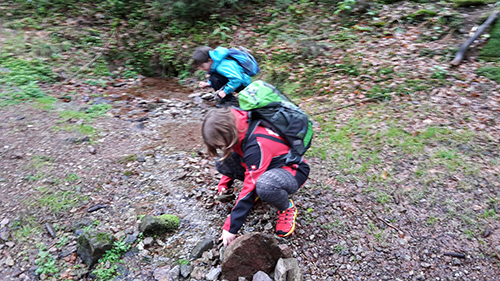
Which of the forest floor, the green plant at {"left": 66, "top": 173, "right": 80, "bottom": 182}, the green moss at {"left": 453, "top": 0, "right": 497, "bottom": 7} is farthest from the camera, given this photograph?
the green moss at {"left": 453, "top": 0, "right": 497, "bottom": 7}

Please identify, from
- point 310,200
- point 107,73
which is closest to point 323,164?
point 310,200

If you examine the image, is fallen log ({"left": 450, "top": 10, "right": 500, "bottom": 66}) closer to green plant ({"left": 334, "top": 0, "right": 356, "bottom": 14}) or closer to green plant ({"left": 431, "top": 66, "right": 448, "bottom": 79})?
green plant ({"left": 431, "top": 66, "right": 448, "bottom": 79})

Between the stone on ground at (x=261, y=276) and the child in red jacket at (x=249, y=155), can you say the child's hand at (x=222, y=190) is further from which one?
the stone on ground at (x=261, y=276)

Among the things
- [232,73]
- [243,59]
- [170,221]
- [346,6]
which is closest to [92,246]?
[170,221]

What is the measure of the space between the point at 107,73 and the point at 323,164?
5724mm

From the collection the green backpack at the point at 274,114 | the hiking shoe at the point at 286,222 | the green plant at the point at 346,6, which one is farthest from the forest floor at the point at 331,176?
the green plant at the point at 346,6

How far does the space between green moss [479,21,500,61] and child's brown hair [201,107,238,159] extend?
16.9 ft

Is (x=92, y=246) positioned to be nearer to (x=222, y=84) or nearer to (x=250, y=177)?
(x=250, y=177)

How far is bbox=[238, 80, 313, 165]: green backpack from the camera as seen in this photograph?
2484 millimetres

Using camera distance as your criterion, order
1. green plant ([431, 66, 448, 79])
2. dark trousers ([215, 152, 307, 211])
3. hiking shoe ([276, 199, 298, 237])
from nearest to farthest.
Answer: dark trousers ([215, 152, 307, 211]), hiking shoe ([276, 199, 298, 237]), green plant ([431, 66, 448, 79])

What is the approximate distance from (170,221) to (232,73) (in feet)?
6.65

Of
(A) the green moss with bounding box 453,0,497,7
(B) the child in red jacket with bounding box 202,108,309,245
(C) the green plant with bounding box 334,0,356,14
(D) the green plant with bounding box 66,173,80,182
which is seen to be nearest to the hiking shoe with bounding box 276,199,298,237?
(B) the child in red jacket with bounding box 202,108,309,245

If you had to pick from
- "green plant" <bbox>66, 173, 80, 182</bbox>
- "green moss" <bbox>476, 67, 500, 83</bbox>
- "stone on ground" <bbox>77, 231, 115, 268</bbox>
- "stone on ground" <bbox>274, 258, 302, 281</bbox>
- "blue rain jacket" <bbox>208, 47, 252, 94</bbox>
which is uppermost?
"blue rain jacket" <bbox>208, 47, 252, 94</bbox>

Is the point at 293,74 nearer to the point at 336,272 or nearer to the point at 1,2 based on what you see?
the point at 336,272
